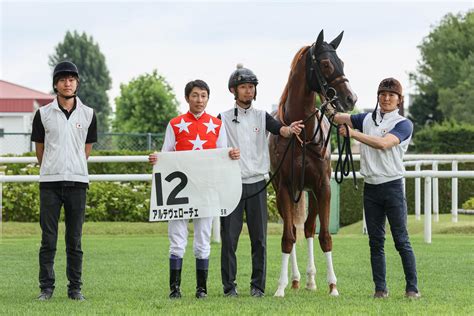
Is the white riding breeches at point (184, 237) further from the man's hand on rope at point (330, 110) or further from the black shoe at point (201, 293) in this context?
the man's hand on rope at point (330, 110)

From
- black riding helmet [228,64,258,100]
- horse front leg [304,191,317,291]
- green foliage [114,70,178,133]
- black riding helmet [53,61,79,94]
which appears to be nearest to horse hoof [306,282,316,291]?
horse front leg [304,191,317,291]

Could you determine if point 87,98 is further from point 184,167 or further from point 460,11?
point 184,167

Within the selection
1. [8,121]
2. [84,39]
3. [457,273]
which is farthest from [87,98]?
[457,273]

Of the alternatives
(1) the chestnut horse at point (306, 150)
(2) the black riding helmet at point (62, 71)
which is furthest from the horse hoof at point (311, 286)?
(2) the black riding helmet at point (62, 71)

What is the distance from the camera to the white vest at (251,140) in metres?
7.04

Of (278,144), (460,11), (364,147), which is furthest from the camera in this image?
(460,11)

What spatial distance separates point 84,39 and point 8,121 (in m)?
48.7

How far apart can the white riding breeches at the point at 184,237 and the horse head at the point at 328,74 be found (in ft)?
4.00

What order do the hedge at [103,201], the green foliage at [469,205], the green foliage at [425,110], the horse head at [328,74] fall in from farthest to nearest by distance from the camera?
the green foliage at [425,110] → the green foliage at [469,205] → the hedge at [103,201] → the horse head at [328,74]

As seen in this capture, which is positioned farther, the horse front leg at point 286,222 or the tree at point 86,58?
the tree at point 86,58

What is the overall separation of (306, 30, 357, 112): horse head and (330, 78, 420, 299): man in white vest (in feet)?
0.52

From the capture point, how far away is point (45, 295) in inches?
266

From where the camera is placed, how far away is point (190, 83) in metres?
6.88

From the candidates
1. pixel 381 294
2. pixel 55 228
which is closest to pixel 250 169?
pixel 381 294
